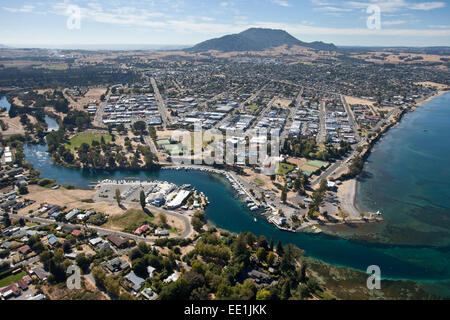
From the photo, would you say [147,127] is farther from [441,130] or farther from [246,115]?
[441,130]

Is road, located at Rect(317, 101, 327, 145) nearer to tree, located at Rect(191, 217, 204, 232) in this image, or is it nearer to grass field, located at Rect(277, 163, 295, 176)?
grass field, located at Rect(277, 163, 295, 176)

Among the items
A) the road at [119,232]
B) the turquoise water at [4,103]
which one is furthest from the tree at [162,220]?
the turquoise water at [4,103]

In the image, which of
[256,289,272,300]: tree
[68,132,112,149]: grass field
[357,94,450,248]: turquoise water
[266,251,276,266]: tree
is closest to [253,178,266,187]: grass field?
[357,94,450,248]: turquoise water

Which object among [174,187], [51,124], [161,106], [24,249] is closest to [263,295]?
[174,187]

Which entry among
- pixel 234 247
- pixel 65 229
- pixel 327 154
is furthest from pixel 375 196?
pixel 65 229

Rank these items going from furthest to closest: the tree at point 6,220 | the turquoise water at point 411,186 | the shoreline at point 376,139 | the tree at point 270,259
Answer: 1. the shoreline at point 376,139
2. the turquoise water at point 411,186
3. the tree at point 6,220
4. the tree at point 270,259

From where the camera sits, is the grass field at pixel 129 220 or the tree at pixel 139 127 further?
the tree at pixel 139 127

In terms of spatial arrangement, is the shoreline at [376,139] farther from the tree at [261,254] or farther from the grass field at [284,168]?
the tree at [261,254]
